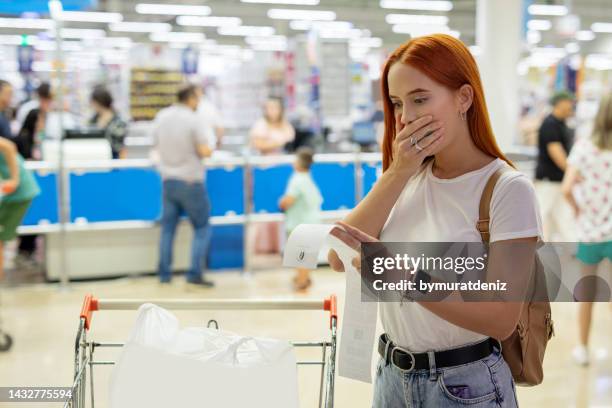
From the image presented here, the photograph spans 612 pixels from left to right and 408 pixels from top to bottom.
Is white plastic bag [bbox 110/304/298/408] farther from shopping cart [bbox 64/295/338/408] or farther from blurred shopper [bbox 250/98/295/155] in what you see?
blurred shopper [bbox 250/98/295/155]

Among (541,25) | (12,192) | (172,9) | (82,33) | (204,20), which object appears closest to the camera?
(12,192)

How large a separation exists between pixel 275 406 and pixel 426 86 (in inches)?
28.6

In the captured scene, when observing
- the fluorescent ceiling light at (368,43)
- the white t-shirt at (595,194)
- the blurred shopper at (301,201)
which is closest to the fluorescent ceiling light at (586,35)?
the fluorescent ceiling light at (368,43)

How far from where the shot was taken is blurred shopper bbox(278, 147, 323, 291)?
6.80 meters

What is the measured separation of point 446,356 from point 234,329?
4017 mm

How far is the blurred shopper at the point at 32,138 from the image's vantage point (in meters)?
8.20

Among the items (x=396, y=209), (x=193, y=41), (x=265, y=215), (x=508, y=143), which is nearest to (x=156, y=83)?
(x=265, y=215)

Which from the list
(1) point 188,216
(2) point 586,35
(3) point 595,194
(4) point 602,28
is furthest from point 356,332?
(2) point 586,35

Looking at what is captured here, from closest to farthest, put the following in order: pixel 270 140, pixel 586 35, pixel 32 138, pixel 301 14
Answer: pixel 32 138 < pixel 270 140 < pixel 301 14 < pixel 586 35

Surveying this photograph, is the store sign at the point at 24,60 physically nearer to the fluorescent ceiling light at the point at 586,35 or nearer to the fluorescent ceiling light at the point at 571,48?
the fluorescent ceiling light at the point at 571,48

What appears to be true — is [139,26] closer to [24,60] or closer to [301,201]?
[24,60]

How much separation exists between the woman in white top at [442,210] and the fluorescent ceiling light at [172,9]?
58.6 ft

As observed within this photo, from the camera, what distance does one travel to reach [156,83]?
374 inches

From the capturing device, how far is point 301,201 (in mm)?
6867
